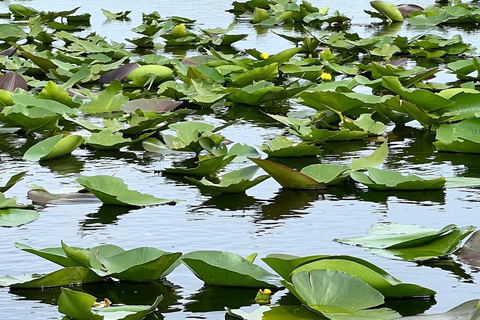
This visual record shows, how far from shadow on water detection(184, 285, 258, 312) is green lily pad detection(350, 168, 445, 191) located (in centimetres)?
75

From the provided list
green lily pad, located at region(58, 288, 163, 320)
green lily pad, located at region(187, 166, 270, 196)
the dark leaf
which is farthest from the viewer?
the dark leaf

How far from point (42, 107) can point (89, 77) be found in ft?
3.06

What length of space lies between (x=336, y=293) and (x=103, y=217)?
32.1 inches

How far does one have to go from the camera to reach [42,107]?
3.06 meters

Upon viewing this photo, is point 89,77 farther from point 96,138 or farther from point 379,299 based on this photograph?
point 379,299

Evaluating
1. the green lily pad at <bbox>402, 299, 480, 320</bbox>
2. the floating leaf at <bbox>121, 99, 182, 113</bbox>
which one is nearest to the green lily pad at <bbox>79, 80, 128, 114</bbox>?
the floating leaf at <bbox>121, 99, 182, 113</bbox>

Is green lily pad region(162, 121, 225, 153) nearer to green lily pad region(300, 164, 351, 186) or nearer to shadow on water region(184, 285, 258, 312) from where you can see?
green lily pad region(300, 164, 351, 186)

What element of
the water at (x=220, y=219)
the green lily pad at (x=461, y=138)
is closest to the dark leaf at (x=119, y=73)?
the water at (x=220, y=219)

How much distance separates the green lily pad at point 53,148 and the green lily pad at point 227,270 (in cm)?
112

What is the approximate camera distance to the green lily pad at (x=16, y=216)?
203 cm

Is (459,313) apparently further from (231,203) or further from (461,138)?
(461,138)

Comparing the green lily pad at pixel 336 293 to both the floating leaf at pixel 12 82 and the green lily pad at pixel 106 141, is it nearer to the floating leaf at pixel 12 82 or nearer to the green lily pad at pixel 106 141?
the green lily pad at pixel 106 141

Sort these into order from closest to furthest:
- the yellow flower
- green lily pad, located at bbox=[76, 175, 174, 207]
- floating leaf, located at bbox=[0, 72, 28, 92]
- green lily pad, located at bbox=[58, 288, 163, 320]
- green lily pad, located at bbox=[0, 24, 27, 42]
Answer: green lily pad, located at bbox=[58, 288, 163, 320] → green lily pad, located at bbox=[76, 175, 174, 207] → floating leaf, located at bbox=[0, 72, 28, 92] → the yellow flower → green lily pad, located at bbox=[0, 24, 27, 42]

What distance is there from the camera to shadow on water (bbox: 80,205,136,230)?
205 centimetres
